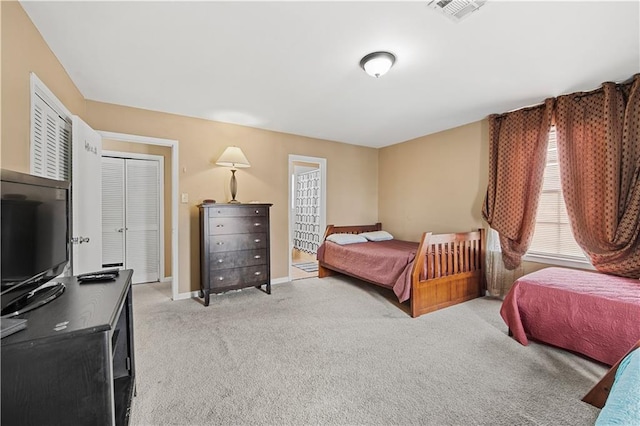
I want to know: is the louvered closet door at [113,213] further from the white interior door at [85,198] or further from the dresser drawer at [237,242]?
the dresser drawer at [237,242]

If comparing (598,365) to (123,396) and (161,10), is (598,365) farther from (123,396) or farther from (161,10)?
(161,10)

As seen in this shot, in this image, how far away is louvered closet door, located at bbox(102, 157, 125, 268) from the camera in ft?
13.4

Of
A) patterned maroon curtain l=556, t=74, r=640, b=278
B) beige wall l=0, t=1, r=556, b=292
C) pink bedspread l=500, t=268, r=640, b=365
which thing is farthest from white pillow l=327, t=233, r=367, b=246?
patterned maroon curtain l=556, t=74, r=640, b=278

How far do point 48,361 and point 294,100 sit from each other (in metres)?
2.85

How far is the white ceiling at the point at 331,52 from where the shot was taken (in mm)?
1744

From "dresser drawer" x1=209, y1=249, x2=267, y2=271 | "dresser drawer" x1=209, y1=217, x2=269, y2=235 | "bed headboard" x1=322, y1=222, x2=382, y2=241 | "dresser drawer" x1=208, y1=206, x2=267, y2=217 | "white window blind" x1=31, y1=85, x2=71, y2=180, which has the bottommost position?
"dresser drawer" x1=209, y1=249, x2=267, y2=271

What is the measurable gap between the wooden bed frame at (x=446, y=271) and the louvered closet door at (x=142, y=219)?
387 cm

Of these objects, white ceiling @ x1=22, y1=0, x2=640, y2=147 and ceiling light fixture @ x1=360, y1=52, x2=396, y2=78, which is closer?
white ceiling @ x1=22, y1=0, x2=640, y2=147

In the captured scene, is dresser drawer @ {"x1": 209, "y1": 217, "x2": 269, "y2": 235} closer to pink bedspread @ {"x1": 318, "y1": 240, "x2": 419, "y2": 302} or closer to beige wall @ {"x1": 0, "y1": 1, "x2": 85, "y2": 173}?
pink bedspread @ {"x1": 318, "y1": 240, "x2": 419, "y2": 302}

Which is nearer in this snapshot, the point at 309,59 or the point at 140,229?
the point at 309,59

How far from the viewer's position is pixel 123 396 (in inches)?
58.8

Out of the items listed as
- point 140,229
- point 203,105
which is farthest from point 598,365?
point 140,229

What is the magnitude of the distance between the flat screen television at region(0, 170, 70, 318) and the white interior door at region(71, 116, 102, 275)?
3.57 ft

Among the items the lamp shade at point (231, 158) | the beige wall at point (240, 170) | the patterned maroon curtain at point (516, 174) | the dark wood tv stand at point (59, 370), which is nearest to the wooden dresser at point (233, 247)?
the beige wall at point (240, 170)
